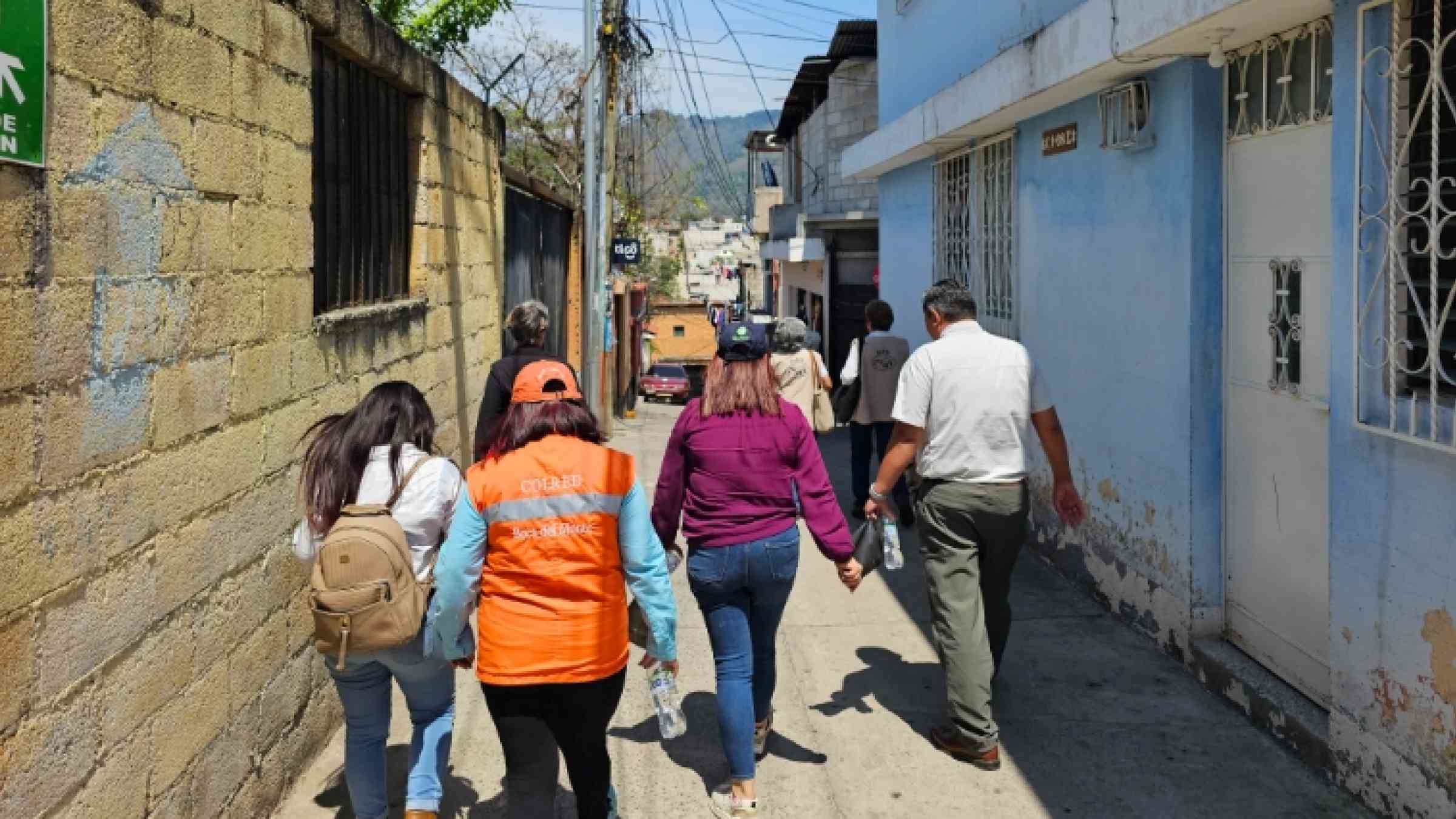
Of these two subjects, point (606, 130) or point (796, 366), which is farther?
point (606, 130)

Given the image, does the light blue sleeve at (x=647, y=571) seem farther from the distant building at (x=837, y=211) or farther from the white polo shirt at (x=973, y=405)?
the distant building at (x=837, y=211)

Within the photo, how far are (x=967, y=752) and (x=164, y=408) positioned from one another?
A: 9.70 ft

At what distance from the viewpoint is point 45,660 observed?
2.75 m

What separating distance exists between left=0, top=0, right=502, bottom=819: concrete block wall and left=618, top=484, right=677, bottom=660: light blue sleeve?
1.19 metres

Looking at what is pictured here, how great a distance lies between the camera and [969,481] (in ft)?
15.7

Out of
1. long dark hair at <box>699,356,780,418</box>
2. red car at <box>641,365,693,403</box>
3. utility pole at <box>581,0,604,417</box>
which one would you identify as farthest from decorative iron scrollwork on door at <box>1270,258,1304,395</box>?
red car at <box>641,365,693,403</box>

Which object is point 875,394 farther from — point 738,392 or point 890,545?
point 738,392

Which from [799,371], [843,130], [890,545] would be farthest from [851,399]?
[843,130]

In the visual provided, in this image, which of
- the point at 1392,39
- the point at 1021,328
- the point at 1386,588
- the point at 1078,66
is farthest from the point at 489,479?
the point at 1021,328

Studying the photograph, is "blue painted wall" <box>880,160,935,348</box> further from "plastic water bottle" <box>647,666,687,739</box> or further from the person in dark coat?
"plastic water bottle" <box>647,666,687,739</box>

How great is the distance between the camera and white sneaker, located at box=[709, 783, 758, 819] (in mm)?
4297

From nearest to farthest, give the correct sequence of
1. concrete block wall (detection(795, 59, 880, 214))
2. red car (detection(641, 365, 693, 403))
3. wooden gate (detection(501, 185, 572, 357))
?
wooden gate (detection(501, 185, 572, 357)), concrete block wall (detection(795, 59, 880, 214)), red car (detection(641, 365, 693, 403))

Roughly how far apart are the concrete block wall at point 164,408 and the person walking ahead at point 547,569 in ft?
2.48

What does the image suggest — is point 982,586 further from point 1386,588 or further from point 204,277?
point 204,277
